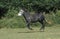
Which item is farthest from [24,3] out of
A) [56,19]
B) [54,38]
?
[54,38]

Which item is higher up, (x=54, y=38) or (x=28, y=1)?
(x=54, y=38)

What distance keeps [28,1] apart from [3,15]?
3.62m

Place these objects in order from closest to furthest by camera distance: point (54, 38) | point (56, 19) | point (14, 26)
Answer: point (54, 38)
point (14, 26)
point (56, 19)

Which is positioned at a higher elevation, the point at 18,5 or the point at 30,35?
the point at 30,35

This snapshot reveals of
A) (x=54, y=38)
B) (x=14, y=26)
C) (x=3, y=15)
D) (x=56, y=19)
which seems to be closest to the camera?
(x=54, y=38)

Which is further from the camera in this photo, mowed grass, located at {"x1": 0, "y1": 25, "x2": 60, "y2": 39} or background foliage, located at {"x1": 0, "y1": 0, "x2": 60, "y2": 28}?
background foliage, located at {"x1": 0, "y1": 0, "x2": 60, "y2": 28}

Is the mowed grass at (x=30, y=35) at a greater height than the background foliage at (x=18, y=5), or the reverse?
the mowed grass at (x=30, y=35)

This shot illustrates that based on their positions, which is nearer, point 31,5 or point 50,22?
point 50,22

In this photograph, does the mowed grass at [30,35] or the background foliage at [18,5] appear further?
the background foliage at [18,5]

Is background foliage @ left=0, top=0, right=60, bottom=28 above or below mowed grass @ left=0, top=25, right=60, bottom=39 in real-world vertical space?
below

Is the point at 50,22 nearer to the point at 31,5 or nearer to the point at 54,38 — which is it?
the point at 31,5

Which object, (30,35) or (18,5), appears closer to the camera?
(30,35)

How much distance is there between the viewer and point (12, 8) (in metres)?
39.4

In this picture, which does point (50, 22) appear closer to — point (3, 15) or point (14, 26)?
point (14, 26)
